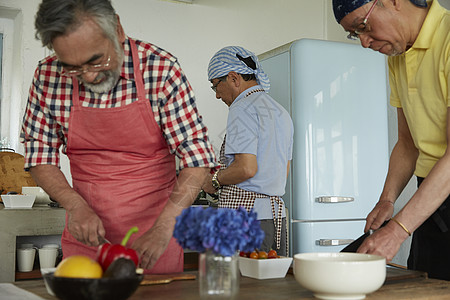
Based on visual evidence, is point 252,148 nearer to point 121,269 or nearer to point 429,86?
point 429,86

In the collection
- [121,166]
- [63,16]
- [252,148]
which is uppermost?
[63,16]

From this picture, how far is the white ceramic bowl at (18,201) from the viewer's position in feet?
8.95

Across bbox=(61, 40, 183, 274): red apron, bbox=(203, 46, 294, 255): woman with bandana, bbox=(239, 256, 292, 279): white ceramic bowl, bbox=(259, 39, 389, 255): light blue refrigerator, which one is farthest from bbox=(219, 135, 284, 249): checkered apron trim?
bbox=(239, 256, 292, 279): white ceramic bowl

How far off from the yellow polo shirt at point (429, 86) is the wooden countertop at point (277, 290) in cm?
44

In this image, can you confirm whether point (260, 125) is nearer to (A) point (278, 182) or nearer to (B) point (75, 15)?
(A) point (278, 182)

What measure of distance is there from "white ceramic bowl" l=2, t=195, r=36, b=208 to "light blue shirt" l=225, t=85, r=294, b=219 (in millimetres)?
1102

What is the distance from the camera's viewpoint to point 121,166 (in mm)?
1631

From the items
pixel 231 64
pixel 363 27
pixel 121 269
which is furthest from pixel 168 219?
pixel 231 64

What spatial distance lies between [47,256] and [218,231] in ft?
6.72

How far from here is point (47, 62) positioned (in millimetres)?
1644

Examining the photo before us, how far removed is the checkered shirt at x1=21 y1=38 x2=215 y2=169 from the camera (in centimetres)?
154

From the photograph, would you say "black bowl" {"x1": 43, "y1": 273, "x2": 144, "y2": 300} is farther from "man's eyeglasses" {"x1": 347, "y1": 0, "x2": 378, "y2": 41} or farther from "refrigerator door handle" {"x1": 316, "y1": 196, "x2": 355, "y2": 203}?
"refrigerator door handle" {"x1": 316, "y1": 196, "x2": 355, "y2": 203}

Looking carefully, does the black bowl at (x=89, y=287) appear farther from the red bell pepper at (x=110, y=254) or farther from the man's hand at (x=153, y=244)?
the man's hand at (x=153, y=244)

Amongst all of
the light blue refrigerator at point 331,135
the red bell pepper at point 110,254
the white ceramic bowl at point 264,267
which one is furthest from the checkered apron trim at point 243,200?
the red bell pepper at point 110,254
